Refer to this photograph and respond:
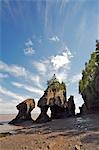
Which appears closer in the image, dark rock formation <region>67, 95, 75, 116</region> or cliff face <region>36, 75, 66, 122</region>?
cliff face <region>36, 75, 66, 122</region>

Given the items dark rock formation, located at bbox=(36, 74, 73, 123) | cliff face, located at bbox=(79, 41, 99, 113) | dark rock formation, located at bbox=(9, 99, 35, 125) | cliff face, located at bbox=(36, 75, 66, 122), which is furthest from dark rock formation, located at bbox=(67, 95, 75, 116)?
dark rock formation, located at bbox=(9, 99, 35, 125)

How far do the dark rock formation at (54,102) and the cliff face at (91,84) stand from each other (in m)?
5.48

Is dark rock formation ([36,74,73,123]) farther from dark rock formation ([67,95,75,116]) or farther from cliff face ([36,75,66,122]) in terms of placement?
dark rock formation ([67,95,75,116])

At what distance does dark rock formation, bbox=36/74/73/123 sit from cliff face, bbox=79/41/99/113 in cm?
548

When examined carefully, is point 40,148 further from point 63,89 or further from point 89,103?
point 63,89

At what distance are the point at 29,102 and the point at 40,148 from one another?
53876 mm

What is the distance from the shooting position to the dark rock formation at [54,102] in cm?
7131

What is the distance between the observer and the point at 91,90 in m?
69.3

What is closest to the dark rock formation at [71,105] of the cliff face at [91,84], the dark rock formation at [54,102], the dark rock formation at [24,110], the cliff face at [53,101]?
the dark rock formation at [54,102]

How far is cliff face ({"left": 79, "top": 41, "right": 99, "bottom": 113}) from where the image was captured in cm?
6703

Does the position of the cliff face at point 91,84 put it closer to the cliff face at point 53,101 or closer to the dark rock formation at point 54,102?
the dark rock formation at point 54,102

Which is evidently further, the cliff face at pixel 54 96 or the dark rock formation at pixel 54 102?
the cliff face at pixel 54 96

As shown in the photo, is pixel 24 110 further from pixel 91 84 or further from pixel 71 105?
pixel 91 84

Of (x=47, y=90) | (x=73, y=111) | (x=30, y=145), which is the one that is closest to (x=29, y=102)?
(x=47, y=90)
